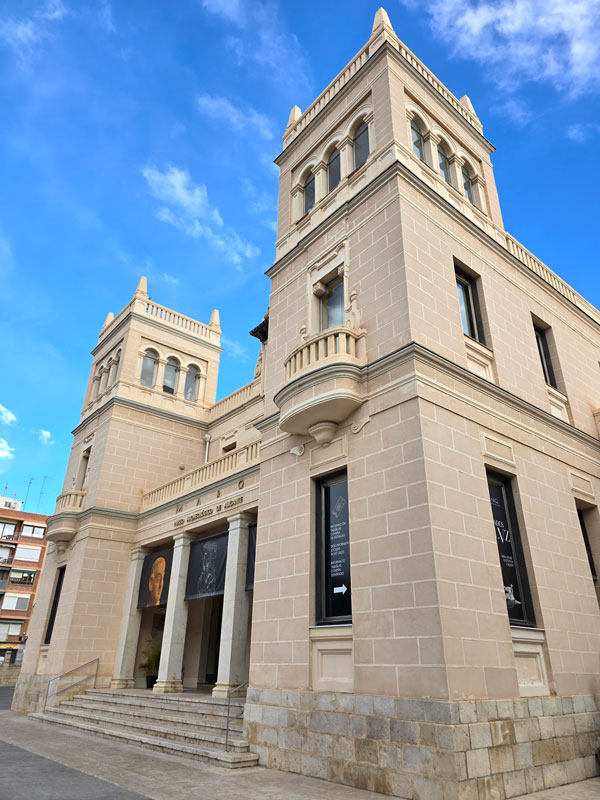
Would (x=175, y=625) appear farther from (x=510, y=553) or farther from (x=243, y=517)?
(x=510, y=553)

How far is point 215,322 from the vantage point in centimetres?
2898

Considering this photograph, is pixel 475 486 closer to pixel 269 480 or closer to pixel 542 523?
pixel 542 523

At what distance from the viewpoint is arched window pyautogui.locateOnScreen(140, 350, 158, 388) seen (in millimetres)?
25328

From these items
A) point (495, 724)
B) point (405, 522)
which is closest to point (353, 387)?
point (405, 522)

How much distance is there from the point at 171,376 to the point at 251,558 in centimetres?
1265

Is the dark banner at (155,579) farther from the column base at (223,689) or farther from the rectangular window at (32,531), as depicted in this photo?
the rectangular window at (32,531)

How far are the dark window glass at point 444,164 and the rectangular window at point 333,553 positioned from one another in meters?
9.01

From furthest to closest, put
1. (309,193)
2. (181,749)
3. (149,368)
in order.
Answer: (149,368) < (309,193) < (181,749)

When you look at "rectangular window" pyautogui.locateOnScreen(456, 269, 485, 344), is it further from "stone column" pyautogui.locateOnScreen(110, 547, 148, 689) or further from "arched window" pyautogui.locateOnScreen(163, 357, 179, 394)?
"arched window" pyautogui.locateOnScreen(163, 357, 179, 394)

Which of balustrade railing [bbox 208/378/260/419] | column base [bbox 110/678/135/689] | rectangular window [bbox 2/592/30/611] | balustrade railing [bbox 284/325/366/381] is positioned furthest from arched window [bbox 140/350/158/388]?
rectangular window [bbox 2/592/30/611]

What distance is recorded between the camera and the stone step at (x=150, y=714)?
12.0 meters

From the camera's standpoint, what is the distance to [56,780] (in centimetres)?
827

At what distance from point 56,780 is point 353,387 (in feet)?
26.1

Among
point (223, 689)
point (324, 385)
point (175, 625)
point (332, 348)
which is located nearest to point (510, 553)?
point (324, 385)
